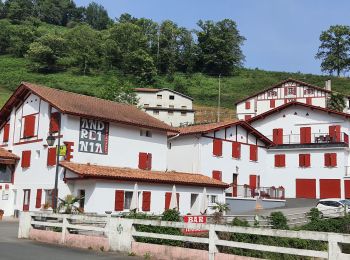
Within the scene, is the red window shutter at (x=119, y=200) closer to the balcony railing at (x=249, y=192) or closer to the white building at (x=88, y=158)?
the white building at (x=88, y=158)

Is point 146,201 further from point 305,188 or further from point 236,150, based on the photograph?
point 305,188

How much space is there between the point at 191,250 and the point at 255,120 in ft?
136

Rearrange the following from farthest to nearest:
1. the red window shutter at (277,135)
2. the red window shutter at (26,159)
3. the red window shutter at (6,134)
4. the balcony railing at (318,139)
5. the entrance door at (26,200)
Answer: the red window shutter at (277,135) → the balcony railing at (318,139) → the red window shutter at (6,134) → the red window shutter at (26,159) → the entrance door at (26,200)

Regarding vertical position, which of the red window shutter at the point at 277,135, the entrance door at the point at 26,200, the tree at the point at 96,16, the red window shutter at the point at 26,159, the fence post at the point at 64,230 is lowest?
the fence post at the point at 64,230

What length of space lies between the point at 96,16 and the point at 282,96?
11740 cm

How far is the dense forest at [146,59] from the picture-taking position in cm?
10038

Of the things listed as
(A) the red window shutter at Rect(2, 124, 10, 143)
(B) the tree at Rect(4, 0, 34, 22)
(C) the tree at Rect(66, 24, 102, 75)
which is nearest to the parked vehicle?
(A) the red window shutter at Rect(2, 124, 10, 143)

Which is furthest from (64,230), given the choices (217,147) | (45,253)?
(217,147)

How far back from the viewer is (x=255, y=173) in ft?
151

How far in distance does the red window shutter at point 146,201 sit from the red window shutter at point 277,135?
20.6 metres

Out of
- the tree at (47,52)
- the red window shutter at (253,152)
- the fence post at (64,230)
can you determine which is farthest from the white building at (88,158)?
the tree at (47,52)

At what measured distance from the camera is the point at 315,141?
47406 mm

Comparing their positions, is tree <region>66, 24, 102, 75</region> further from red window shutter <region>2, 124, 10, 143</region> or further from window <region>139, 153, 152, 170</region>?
window <region>139, 153, 152, 170</region>

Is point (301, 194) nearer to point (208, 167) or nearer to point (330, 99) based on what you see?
point (208, 167)
